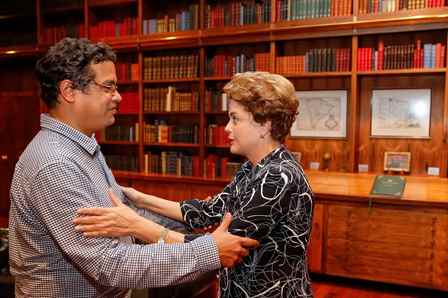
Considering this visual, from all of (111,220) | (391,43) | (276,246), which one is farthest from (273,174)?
(391,43)

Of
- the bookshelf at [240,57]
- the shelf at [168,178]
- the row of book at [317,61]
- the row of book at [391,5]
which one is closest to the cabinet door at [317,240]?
the bookshelf at [240,57]

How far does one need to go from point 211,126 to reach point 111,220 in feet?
12.1

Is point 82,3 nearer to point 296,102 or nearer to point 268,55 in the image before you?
point 268,55

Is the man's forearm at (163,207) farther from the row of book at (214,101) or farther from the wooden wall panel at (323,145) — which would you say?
the row of book at (214,101)

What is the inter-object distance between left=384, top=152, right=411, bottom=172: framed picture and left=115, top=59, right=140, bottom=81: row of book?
118 inches

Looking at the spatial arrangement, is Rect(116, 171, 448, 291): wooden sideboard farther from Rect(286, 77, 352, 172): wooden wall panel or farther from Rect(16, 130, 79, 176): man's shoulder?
Rect(16, 130, 79, 176): man's shoulder

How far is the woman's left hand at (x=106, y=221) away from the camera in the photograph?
1.15 m

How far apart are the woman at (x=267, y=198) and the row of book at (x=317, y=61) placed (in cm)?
287

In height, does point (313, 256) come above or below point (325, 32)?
below

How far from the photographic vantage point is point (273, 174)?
142 cm

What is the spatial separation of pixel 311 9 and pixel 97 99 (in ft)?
11.0

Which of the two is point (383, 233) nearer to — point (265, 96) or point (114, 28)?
point (265, 96)

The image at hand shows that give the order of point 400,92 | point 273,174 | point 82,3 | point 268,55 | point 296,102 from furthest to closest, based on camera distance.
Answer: point 82,3
point 268,55
point 400,92
point 296,102
point 273,174

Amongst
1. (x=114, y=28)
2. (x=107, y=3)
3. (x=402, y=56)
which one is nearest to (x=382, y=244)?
(x=402, y=56)
